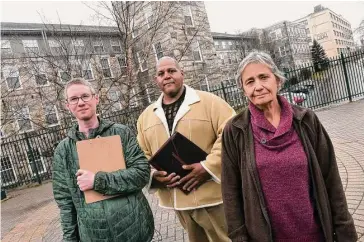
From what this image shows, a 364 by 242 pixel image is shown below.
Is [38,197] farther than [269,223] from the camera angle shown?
Yes

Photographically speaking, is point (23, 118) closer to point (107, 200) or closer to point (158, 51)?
point (158, 51)

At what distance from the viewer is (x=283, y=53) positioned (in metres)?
62.5

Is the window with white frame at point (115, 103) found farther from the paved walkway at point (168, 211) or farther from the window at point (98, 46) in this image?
the paved walkway at point (168, 211)

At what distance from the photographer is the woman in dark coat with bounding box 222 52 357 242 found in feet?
5.80

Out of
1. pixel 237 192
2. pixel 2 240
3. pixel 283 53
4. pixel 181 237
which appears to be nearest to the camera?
pixel 237 192

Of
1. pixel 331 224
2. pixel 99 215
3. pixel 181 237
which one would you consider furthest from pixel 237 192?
pixel 181 237

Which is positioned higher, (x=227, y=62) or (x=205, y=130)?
(x=227, y=62)

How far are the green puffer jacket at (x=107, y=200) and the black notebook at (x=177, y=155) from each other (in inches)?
9.2

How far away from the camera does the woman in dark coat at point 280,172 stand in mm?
1767

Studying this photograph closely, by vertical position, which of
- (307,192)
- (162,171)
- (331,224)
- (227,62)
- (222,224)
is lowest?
(222,224)

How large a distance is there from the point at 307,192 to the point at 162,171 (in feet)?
3.83

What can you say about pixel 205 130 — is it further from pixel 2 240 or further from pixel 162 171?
pixel 2 240

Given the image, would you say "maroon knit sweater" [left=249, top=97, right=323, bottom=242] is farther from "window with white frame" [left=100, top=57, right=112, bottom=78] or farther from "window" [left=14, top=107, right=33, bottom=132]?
"window with white frame" [left=100, top=57, right=112, bottom=78]

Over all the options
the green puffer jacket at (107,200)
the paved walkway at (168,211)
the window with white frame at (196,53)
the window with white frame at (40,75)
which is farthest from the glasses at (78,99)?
the window with white frame at (196,53)
